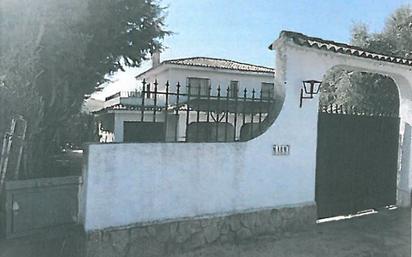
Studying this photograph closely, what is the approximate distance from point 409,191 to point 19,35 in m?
9.36

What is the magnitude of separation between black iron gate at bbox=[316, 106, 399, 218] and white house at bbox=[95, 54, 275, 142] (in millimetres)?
1921

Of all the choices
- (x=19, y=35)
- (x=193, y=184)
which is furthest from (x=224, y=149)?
(x=19, y=35)

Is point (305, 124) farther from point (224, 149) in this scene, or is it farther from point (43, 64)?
point (43, 64)

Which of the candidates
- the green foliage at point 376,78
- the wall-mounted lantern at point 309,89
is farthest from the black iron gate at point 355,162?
the green foliage at point 376,78

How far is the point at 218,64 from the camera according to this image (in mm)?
27906

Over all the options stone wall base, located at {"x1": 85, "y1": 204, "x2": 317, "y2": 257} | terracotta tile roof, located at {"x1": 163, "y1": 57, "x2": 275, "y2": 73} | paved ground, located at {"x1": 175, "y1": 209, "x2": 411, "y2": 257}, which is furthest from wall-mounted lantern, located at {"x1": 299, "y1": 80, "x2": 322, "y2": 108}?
terracotta tile roof, located at {"x1": 163, "y1": 57, "x2": 275, "y2": 73}

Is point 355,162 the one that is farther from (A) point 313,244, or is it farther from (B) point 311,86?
(A) point 313,244

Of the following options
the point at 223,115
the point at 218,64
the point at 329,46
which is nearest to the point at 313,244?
the point at 223,115

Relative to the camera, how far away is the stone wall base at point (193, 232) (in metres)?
5.36

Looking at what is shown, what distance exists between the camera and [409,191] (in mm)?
9008

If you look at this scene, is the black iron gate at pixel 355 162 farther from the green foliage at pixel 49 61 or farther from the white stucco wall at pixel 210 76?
the white stucco wall at pixel 210 76

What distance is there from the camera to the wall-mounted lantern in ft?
23.0

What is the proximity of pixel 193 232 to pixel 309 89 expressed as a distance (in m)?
3.60

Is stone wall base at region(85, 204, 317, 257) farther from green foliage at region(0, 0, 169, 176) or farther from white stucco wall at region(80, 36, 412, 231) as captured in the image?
green foliage at region(0, 0, 169, 176)
